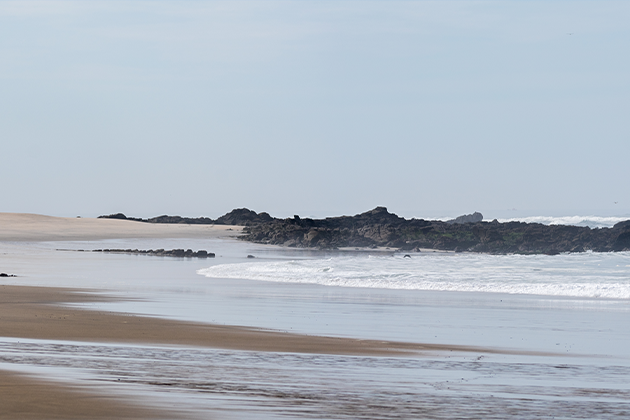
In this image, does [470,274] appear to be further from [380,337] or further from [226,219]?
[226,219]

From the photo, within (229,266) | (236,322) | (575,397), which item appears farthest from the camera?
(229,266)

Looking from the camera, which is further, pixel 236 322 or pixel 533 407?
pixel 236 322

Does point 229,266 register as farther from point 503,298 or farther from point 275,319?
point 275,319

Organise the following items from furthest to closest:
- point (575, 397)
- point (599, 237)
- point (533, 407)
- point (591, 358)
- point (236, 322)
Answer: point (599, 237), point (236, 322), point (591, 358), point (575, 397), point (533, 407)

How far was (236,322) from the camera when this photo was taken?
36.7ft

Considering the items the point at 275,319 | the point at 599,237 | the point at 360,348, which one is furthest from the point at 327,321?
the point at 599,237

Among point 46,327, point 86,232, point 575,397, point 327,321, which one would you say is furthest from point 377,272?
point 86,232

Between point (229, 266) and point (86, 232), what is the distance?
82.6 feet

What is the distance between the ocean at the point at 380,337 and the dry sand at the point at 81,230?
20690 mm

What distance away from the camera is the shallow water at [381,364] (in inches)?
230

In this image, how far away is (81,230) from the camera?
155 ft

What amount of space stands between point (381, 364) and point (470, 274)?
1193 centimetres

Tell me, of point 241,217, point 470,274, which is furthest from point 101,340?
point 241,217

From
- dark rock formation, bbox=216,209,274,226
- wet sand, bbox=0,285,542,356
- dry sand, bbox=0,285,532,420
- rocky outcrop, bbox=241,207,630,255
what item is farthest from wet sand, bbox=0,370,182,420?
dark rock formation, bbox=216,209,274,226
